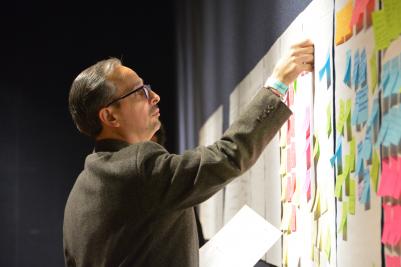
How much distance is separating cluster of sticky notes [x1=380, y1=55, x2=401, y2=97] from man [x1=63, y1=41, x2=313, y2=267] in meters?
0.33

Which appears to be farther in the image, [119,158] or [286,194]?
[286,194]

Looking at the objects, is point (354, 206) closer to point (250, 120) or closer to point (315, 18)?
point (250, 120)

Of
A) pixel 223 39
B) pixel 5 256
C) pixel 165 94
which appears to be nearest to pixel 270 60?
pixel 223 39

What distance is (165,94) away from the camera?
5367mm

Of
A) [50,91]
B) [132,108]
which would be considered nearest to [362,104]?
[132,108]

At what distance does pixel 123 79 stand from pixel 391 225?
76 cm

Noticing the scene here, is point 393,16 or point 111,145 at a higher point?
point 393,16

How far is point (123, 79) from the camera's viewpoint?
1.59 meters

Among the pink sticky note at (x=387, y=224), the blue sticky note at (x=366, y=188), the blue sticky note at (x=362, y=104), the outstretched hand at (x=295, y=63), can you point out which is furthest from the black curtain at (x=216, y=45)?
the pink sticky note at (x=387, y=224)

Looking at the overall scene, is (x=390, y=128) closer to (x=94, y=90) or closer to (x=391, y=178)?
(x=391, y=178)

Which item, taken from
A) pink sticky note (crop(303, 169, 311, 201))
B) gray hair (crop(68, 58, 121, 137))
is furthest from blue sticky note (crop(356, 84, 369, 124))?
gray hair (crop(68, 58, 121, 137))

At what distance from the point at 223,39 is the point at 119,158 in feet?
5.53

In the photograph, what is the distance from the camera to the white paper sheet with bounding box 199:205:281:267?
1.67 m

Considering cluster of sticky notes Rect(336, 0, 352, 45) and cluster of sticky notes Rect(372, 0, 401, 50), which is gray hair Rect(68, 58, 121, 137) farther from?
cluster of sticky notes Rect(372, 0, 401, 50)
